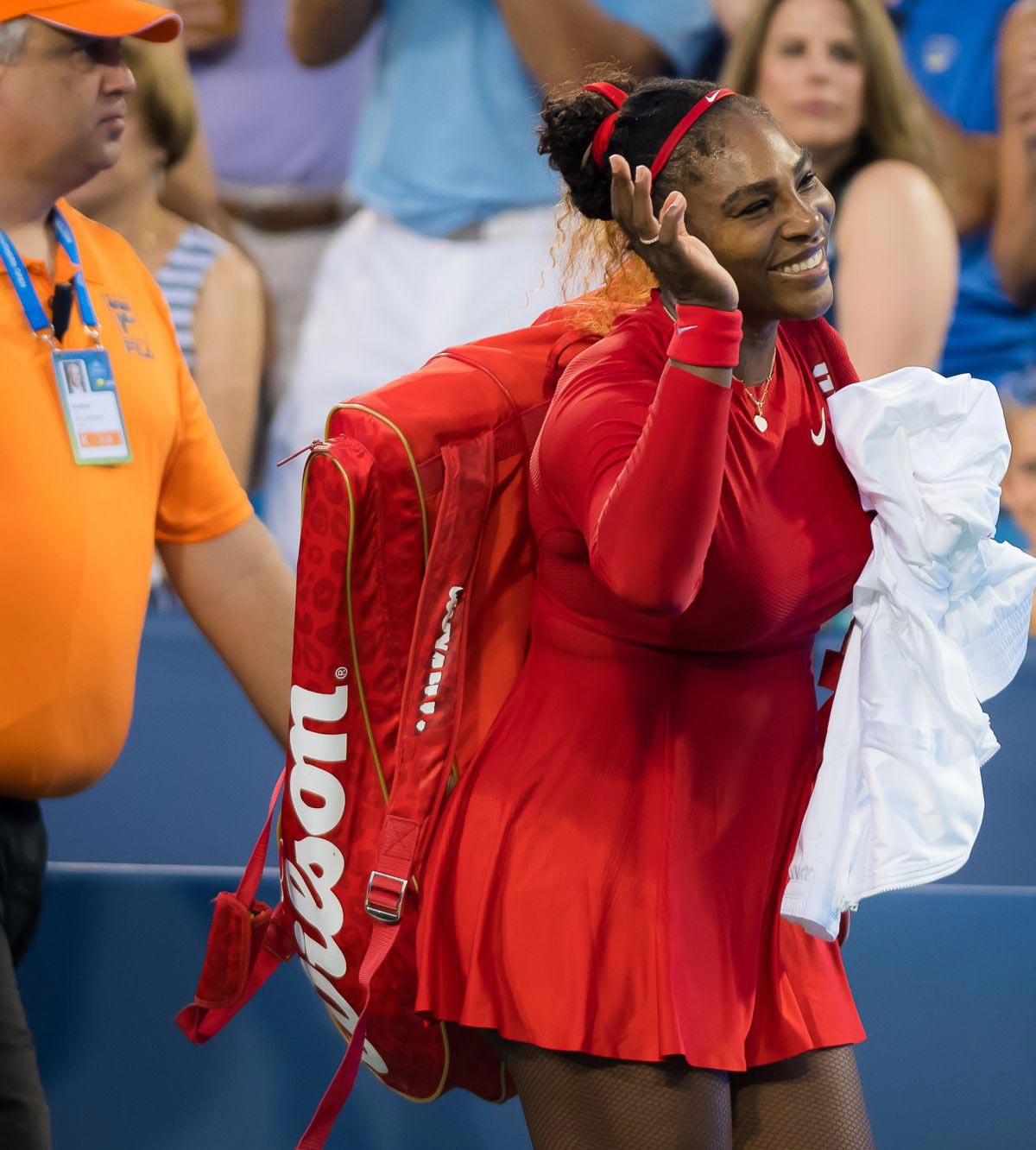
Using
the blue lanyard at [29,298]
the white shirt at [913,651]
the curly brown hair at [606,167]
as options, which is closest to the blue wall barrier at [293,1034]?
the white shirt at [913,651]

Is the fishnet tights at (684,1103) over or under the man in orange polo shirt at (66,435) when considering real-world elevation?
under

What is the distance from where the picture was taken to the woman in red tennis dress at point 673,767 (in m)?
1.34

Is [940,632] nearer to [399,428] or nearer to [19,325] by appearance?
[399,428]

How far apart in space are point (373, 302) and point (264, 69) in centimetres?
76

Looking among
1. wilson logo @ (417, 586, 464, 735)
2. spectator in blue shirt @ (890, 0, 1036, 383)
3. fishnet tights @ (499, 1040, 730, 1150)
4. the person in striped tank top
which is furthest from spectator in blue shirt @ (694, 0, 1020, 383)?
fishnet tights @ (499, 1040, 730, 1150)

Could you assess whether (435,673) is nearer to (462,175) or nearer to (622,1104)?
(622,1104)

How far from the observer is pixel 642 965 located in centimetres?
137

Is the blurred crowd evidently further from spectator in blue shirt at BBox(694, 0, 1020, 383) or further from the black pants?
the black pants

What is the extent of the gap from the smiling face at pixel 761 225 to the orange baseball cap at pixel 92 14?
78 cm

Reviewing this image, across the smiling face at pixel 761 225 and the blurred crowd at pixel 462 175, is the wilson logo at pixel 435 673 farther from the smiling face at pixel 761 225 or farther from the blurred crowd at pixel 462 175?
the blurred crowd at pixel 462 175

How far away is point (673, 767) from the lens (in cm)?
141

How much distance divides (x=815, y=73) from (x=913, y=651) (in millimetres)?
2525

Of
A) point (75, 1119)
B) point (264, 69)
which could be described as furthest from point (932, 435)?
point (264, 69)

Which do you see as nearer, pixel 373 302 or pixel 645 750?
pixel 645 750
